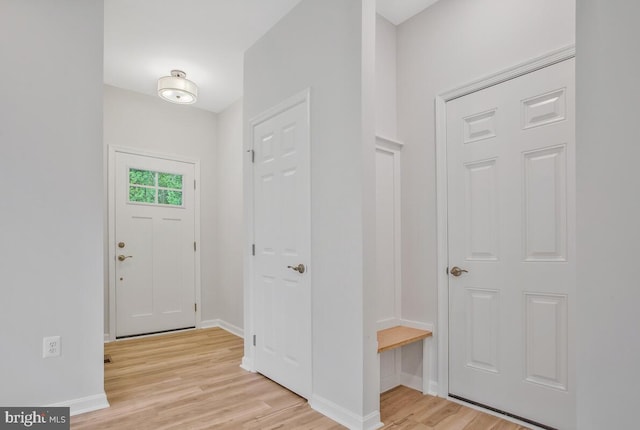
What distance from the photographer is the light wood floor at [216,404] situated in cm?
212

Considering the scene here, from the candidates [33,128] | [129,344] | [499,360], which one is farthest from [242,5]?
[129,344]

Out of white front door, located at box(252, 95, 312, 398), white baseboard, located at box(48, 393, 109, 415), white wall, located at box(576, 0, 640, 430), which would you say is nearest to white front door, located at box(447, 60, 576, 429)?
white wall, located at box(576, 0, 640, 430)

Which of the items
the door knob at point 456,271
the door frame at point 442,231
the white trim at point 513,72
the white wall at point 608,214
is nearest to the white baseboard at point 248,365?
the door frame at point 442,231

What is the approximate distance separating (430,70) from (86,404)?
3342mm

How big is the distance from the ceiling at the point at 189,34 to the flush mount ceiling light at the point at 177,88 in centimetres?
10

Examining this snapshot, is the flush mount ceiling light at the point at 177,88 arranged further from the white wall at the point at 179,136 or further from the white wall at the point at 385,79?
the white wall at the point at 385,79

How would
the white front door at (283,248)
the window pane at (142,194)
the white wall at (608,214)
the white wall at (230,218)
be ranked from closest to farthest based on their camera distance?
the white wall at (608,214) < the white front door at (283,248) < the window pane at (142,194) < the white wall at (230,218)

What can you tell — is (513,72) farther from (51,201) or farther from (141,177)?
(141,177)

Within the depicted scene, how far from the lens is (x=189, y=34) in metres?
3.04

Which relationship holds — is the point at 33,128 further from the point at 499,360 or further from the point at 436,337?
the point at 499,360

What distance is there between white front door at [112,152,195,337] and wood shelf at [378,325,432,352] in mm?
2928

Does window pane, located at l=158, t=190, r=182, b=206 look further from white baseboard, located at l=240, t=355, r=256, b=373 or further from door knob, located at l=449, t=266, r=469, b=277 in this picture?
door knob, located at l=449, t=266, r=469, b=277

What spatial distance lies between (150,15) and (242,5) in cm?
77

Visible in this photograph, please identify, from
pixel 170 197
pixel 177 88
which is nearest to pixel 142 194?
pixel 170 197
